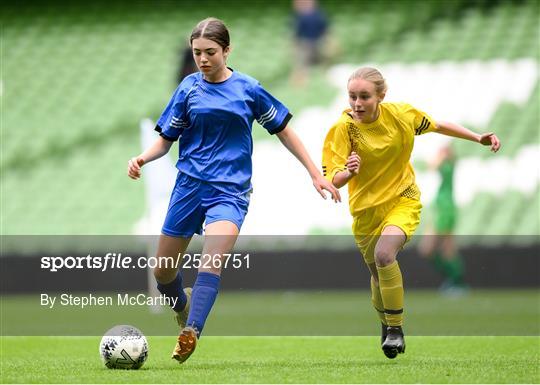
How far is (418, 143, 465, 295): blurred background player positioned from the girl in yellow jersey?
7.40m

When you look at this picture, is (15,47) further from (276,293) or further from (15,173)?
(276,293)

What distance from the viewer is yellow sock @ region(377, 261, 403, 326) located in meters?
6.87

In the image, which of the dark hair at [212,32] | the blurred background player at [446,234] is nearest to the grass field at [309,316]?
the blurred background player at [446,234]

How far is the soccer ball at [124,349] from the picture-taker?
20.8 ft

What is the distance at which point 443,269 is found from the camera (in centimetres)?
1480

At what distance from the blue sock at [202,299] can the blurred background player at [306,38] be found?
12673 mm

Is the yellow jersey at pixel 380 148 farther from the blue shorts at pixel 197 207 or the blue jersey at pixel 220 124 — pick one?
the blue shorts at pixel 197 207

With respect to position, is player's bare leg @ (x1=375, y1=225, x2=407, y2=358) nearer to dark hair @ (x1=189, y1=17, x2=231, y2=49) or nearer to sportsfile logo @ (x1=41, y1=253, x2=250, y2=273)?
dark hair @ (x1=189, y1=17, x2=231, y2=49)

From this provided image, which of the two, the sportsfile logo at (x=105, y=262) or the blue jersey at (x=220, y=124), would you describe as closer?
the blue jersey at (x=220, y=124)

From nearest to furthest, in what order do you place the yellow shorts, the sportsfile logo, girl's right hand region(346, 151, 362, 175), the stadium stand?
girl's right hand region(346, 151, 362, 175)
the yellow shorts
the sportsfile logo
the stadium stand

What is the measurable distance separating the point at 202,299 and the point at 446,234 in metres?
8.95

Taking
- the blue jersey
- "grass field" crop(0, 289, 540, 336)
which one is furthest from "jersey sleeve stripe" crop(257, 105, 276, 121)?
"grass field" crop(0, 289, 540, 336)

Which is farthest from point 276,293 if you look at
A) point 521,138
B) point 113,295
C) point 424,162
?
point 521,138

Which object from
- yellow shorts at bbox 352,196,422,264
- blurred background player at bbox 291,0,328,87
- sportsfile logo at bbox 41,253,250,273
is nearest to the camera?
yellow shorts at bbox 352,196,422,264
